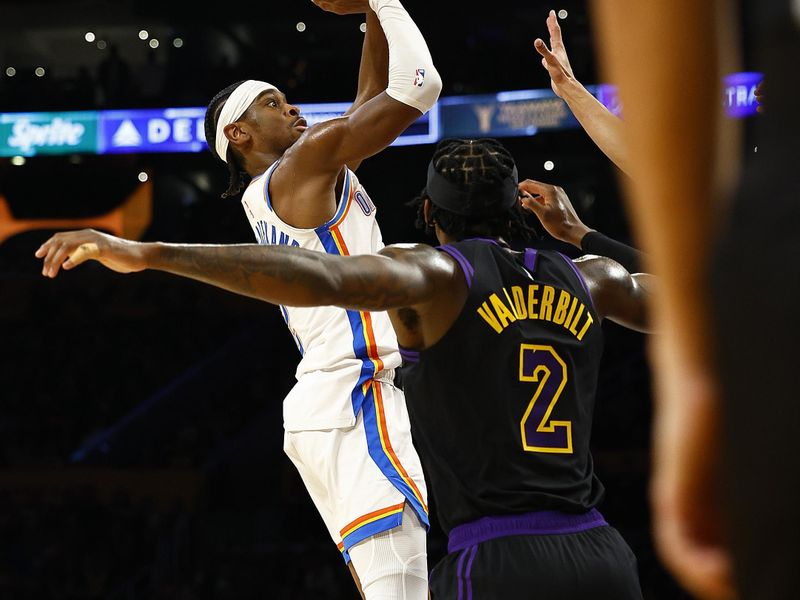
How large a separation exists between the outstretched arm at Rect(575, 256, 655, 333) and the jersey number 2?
13.0 inches

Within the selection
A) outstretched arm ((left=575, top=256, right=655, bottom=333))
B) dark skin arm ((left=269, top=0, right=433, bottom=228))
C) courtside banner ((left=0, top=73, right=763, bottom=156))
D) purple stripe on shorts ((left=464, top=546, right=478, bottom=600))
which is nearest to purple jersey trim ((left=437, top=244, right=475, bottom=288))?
outstretched arm ((left=575, top=256, right=655, bottom=333))

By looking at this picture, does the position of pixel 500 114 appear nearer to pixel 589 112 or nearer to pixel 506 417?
pixel 589 112

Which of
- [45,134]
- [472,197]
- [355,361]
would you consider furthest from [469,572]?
[45,134]

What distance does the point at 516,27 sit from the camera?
18406 mm

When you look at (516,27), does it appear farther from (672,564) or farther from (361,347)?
(672,564)

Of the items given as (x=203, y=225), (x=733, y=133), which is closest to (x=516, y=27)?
(x=203, y=225)

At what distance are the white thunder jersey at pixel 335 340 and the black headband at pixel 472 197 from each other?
86cm

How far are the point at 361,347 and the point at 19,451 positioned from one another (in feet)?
38.3

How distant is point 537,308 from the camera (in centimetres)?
296

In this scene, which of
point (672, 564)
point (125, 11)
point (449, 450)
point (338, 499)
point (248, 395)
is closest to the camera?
point (672, 564)

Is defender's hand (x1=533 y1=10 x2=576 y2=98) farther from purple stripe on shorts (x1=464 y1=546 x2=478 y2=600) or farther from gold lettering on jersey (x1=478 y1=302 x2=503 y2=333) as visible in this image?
purple stripe on shorts (x1=464 y1=546 x2=478 y2=600)

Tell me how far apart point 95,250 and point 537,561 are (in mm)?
1371

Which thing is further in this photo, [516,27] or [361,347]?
[516,27]

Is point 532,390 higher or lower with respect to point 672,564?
lower
